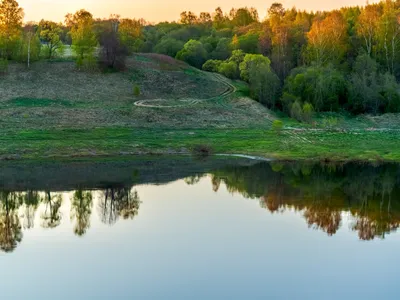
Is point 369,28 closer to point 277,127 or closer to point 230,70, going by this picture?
point 230,70

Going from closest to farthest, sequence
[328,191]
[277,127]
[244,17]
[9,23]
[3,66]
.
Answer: [328,191] → [277,127] → [3,66] → [9,23] → [244,17]

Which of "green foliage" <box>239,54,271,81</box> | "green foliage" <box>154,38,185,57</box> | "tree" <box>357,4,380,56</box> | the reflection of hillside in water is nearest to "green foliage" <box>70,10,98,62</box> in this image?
"green foliage" <box>239,54,271,81</box>

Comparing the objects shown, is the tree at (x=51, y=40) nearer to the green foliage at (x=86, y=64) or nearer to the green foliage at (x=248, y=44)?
the green foliage at (x=86, y=64)

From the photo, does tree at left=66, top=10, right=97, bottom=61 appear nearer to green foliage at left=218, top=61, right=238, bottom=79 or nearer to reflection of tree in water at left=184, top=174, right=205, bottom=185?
green foliage at left=218, top=61, right=238, bottom=79

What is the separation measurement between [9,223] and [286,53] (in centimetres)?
5748

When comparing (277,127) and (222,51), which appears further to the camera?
(222,51)

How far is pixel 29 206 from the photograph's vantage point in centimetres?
3197

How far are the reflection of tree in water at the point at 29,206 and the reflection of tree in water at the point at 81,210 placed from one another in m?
1.99

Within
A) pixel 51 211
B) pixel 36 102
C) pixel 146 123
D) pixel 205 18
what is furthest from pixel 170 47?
pixel 51 211

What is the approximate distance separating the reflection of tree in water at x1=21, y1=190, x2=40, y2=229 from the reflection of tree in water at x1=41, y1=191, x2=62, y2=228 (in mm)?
495

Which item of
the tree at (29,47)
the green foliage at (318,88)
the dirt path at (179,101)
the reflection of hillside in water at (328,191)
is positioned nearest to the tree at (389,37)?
the green foliage at (318,88)

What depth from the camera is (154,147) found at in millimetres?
49062

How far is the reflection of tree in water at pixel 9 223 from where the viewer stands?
25548 mm

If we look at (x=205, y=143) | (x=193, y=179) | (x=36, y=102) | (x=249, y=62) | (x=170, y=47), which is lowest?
(x=193, y=179)
